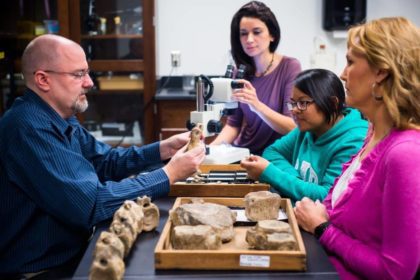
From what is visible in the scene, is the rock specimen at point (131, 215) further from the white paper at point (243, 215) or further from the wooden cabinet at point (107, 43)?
the wooden cabinet at point (107, 43)

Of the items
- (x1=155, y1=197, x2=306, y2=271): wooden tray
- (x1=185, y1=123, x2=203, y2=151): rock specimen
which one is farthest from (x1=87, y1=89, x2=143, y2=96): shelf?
(x1=155, y1=197, x2=306, y2=271): wooden tray

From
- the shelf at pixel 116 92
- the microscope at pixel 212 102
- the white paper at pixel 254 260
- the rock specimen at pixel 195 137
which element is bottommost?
the white paper at pixel 254 260

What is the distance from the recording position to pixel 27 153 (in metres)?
1.45

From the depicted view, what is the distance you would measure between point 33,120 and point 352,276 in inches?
39.3

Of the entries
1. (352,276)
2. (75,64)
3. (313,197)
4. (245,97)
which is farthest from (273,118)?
(352,276)

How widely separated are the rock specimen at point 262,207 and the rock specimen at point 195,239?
0.80ft

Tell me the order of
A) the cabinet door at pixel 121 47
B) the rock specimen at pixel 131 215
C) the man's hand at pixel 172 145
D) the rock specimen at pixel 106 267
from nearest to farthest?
the rock specimen at pixel 106 267, the rock specimen at pixel 131 215, the man's hand at pixel 172 145, the cabinet door at pixel 121 47

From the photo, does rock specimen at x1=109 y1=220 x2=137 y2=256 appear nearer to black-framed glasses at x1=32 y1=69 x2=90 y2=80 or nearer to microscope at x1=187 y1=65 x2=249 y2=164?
black-framed glasses at x1=32 y1=69 x2=90 y2=80

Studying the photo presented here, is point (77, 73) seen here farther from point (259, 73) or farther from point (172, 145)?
point (259, 73)

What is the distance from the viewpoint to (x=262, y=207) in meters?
1.39

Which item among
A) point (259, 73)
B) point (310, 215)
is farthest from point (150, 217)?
point (259, 73)

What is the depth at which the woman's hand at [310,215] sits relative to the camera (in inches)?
53.0

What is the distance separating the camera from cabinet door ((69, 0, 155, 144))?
3850 millimetres

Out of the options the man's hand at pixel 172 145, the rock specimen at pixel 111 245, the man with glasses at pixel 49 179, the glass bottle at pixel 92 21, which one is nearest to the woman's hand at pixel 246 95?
the man's hand at pixel 172 145
